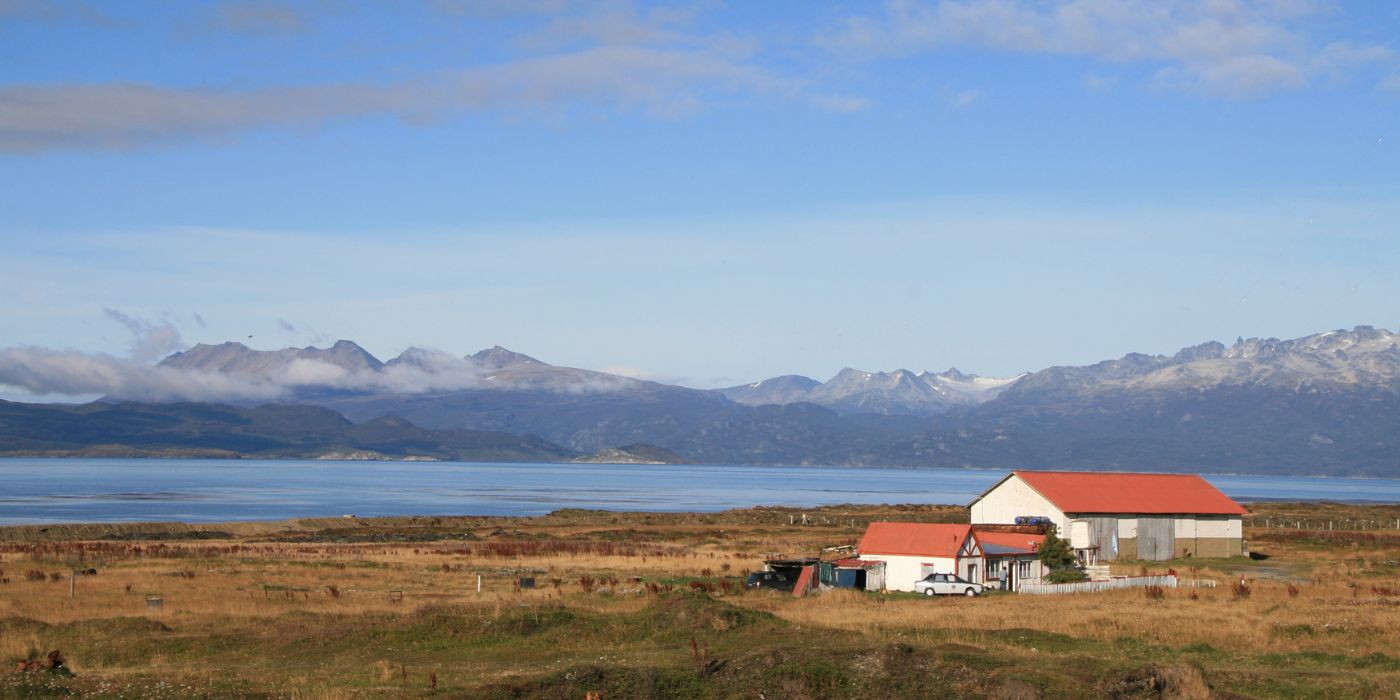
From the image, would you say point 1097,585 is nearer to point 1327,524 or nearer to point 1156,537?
point 1156,537

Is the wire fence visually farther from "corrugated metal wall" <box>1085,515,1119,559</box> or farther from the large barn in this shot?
"corrugated metal wall" <box>1085,515,1119,559</box>

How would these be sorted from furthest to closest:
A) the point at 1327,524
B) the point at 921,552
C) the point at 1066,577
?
the point at 1327,524 < the point at 1066,577 < the point at 921,552

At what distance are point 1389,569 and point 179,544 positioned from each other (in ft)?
217

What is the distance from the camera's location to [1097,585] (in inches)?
2010

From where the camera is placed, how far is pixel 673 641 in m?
32.4

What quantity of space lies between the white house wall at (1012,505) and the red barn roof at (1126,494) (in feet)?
1.65

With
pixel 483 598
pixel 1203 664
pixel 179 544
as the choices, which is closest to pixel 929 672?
pixel 1203 664

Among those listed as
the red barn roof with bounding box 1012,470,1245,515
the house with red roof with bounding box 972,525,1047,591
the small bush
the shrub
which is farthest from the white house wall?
the small bush

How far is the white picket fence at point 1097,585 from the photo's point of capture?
1953 inches

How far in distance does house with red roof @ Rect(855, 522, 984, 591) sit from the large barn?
1892 centimetres

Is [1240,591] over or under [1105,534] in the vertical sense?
under

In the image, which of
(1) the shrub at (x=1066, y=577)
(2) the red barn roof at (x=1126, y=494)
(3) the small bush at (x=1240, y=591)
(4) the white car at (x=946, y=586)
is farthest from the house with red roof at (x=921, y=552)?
(2) the red barn roof at (x=1126, y=494)

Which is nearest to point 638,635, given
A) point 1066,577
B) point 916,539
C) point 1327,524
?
point 916,539

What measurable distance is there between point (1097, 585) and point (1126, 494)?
24480 millimetres
